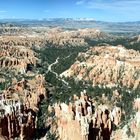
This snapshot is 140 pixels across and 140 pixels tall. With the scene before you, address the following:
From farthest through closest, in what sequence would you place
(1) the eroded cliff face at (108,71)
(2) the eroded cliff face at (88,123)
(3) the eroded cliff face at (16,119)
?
(1) the eroded cliff face at (108,71) < (2) the eroded cliff face at (88,123) < (3) the eroded cliff face at (16,119)

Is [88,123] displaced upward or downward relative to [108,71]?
upward

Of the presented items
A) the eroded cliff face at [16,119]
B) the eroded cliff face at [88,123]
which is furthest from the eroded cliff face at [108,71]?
the eroded cliff face at [16,119]

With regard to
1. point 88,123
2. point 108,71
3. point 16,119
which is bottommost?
point 108,71

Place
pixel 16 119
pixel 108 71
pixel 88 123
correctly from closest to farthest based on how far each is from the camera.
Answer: pixel 88 123
pixel 16 119
pixel 108 71

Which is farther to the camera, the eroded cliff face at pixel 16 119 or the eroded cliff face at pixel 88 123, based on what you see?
the eroded cliff face at pixel 88 123

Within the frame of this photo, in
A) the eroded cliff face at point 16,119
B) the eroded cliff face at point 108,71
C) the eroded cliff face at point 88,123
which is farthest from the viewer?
the eroded cliff face at point 108,71

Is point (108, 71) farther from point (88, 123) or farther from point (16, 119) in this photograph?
point (16, 119)

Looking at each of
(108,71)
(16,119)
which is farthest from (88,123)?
(108,71)

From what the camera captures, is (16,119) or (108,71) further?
(108,71)

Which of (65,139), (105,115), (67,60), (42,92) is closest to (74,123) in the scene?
(65,139)

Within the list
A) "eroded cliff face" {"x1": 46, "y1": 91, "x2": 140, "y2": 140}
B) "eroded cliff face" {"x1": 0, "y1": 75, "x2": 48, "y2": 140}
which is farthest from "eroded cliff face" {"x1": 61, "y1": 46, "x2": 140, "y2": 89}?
"eroded cliff face" {"x1": 0, "y1": 75, "x2": 48, "y2": 140}

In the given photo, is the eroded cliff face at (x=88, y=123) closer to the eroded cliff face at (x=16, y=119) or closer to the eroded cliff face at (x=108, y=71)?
the eroded cliff face at (x=16, y=119)

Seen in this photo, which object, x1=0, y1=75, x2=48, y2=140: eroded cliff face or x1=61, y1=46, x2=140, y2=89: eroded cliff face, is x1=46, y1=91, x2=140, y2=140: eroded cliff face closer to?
x1=0, y1=75, x2=48, y2=140: eroded cliff face
